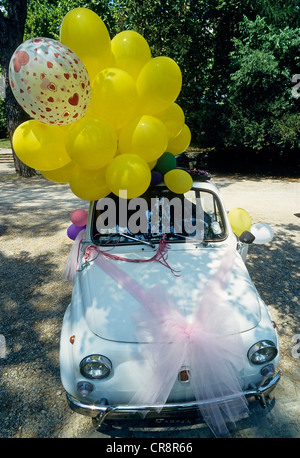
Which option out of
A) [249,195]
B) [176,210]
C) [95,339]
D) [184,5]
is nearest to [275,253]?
[176,210]

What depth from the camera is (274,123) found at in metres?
12.7

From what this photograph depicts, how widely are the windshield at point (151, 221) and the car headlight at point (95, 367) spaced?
132cm

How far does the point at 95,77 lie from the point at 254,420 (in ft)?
11.7

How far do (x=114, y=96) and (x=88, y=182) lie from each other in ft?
2.81

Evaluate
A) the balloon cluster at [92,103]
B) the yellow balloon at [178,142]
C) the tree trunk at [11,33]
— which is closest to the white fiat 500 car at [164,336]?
the balloon cluster at [92,103]

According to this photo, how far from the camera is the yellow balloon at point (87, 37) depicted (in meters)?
2.55

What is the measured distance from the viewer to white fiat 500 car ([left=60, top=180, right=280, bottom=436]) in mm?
2102

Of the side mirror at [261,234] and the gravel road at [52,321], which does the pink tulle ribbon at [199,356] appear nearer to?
the gravel road at [52,321]

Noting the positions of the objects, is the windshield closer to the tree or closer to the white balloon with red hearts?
the white balloon with red hearts

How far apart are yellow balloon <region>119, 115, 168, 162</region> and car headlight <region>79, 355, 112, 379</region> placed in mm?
1866

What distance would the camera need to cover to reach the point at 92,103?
2.78 meters

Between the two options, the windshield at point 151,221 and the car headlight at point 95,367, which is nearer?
the car headlight at point 95,367

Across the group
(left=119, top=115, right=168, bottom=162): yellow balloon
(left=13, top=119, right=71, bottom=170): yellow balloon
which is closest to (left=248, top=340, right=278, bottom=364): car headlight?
(left=119, top=115, right=168, bottom=162): yellow balloon

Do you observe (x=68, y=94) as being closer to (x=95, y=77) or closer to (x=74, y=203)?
(x=95, y=77)
